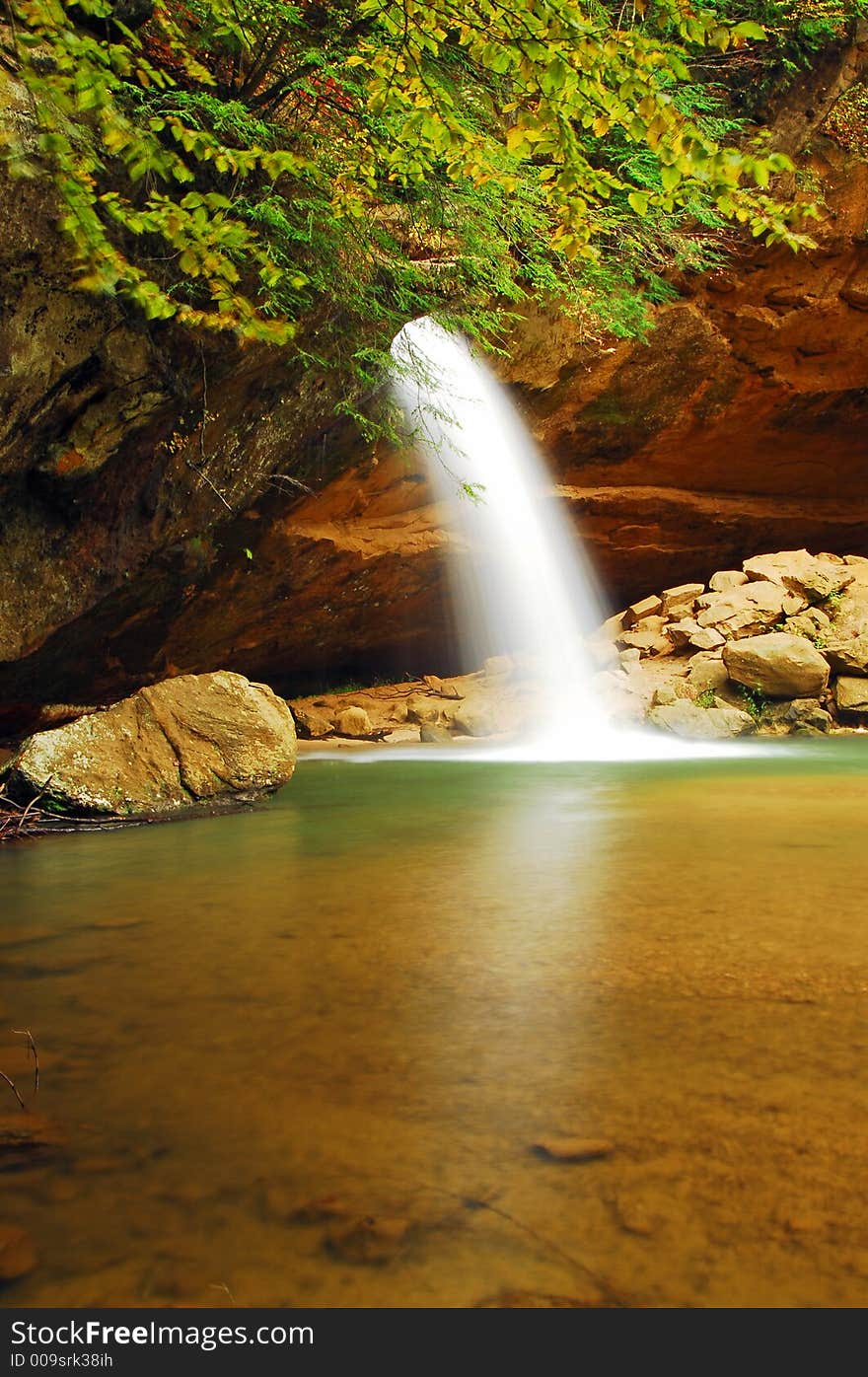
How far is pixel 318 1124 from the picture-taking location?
5.68ft

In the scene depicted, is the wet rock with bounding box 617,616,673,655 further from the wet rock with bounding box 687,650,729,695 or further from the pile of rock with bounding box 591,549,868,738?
the wet rock with bounding box 687,650,729,695

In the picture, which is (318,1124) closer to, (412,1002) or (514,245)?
(412,1002)

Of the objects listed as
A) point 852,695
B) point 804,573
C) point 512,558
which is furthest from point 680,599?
point 852,695

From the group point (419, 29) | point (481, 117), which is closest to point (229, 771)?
point (419, 29)

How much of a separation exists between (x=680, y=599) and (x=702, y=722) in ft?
13.9

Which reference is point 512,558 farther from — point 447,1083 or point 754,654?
point 447,1083

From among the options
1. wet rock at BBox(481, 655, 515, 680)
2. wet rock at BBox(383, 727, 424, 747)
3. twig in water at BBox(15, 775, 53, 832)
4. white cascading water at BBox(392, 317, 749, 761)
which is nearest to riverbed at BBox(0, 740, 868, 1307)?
twig in water at BBox(15, 775, 53, 832)

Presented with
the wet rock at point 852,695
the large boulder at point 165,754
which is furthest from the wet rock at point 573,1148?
the wet rock at point 852,695

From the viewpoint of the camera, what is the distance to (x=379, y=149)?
479cm

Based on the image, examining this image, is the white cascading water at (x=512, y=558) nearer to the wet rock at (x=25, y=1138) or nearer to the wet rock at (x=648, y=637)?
the wet rock at (x=648, y=637)

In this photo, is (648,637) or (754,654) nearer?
(754,654)

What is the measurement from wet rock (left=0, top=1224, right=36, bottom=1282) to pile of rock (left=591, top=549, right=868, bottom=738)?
11.5 meters

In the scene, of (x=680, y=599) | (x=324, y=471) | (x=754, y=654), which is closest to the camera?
(x=324, y=471)

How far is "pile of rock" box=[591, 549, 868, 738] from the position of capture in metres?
12.3
